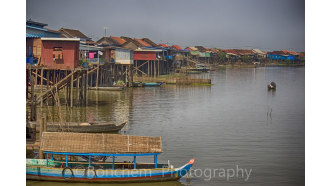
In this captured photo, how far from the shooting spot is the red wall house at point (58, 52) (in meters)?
17.7

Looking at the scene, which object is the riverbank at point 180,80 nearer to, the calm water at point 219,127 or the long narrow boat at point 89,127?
the calm water at point 219,127

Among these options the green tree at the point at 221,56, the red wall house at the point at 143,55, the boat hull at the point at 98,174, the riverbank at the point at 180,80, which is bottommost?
the boat hull at the point at 98,174

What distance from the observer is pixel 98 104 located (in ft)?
72.7

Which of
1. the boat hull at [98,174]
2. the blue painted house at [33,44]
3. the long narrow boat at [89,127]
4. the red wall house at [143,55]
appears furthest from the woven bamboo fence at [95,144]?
the red wall house at [143,55]

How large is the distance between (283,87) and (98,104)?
46.0 ft

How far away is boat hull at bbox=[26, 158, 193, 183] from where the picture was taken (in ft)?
33.2

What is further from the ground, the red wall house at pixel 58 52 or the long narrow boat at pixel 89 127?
the red wall house at pixel 58 52

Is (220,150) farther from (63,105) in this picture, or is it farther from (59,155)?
(63,105)

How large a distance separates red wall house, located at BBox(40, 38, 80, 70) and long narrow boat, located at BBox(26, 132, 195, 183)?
7770 mm

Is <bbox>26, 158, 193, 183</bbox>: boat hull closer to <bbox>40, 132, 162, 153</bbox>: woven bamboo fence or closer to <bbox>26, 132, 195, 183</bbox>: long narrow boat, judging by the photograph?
<bbox>26, 132, 195, 183</bbox>: long narrow boat

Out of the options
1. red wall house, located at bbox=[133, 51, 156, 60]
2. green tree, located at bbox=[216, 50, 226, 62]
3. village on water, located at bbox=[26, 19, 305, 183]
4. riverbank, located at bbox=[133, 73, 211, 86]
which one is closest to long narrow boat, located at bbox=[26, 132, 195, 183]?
village on water, located at bbox=[26, 19, 305, 183]

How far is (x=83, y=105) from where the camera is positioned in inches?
837

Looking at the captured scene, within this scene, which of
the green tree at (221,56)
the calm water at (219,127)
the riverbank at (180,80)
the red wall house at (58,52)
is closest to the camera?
the calm water at (219,127)

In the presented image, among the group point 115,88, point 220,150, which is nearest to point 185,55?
point 115,88
